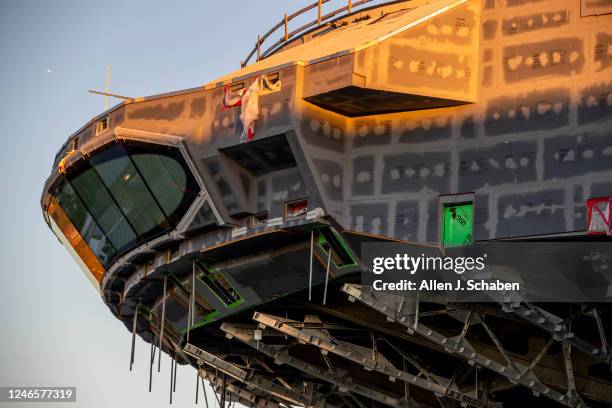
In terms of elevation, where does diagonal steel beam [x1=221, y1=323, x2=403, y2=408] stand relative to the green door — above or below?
below

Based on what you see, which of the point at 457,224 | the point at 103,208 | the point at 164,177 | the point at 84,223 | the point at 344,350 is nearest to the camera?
the point at 457,224

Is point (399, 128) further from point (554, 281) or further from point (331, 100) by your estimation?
point (554, 281)

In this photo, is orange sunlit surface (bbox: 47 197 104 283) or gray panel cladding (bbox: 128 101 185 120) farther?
orange sunlit surface (bbox: 47 197 104 283)

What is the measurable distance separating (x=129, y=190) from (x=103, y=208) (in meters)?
2.88

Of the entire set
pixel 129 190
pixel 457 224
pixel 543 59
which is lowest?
pixel 457 224

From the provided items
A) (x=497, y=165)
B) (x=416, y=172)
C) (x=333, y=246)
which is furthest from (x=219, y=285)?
(x=497, y=165)

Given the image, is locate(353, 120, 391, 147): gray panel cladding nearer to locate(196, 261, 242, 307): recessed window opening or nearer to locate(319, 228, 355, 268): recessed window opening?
locate(319, 228, 355, 268): recessed window opening

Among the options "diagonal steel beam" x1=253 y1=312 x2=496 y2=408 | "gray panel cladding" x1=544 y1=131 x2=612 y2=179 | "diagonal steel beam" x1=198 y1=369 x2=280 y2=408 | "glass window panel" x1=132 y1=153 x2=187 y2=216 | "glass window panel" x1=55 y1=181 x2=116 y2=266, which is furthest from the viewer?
"diagonal steel beam" x1=198 y1=369 x2=280 y2=408

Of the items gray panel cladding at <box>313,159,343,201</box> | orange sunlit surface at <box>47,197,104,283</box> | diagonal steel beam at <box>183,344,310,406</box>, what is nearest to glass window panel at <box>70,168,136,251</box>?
orange sunlit surface at <box>47,197,104,283</box>

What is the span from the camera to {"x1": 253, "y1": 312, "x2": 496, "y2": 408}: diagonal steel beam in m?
56.0

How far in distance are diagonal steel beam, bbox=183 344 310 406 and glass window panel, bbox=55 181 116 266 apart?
5.40 meters

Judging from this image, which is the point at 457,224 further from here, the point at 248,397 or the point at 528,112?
the point at 248,397

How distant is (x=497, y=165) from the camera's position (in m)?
51.1

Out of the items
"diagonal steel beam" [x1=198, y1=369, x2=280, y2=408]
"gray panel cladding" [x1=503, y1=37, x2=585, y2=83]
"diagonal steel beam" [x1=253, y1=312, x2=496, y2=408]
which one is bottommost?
"diagonal steel beam" [x1=198, y1=369, x2=280, y2=408]
